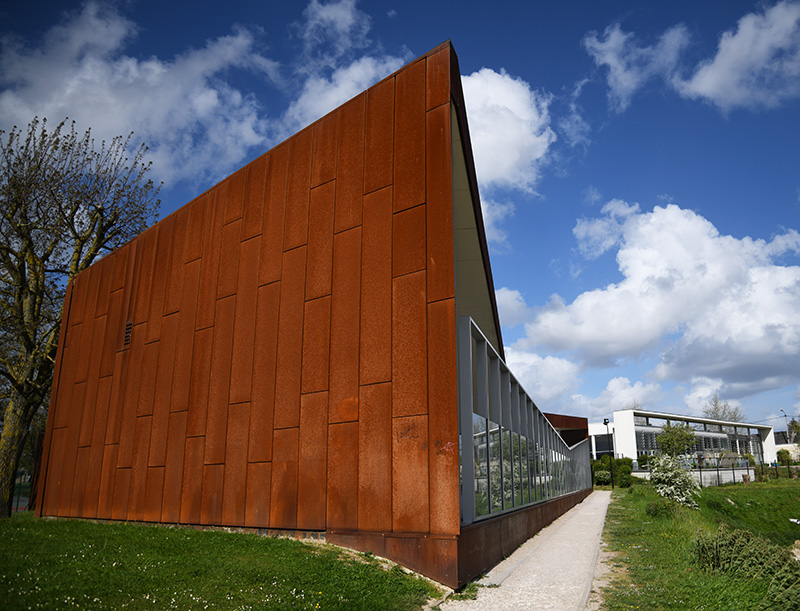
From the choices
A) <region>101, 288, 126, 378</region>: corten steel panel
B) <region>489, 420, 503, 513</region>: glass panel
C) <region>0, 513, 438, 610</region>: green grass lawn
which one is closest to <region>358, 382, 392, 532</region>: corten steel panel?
<region>0, 513, 438, 610</region>: green grass lawn

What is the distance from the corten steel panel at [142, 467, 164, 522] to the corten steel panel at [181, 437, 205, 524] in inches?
39.3

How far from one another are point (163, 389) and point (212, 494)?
3396 mm

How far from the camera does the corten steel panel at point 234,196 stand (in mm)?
13719

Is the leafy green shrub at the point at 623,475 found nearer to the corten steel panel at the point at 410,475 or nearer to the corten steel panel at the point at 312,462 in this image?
the corten steel panel at the point at 312,462

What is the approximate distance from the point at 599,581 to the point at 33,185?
70.0 ft

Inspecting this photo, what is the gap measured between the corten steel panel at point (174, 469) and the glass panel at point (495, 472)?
716cm

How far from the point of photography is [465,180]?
1234cm

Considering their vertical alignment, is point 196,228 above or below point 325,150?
below

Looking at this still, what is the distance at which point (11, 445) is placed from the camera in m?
19.3

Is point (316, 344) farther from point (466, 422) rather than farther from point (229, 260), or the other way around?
→ point (229, 260)

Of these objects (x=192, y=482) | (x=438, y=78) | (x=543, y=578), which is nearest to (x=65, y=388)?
(x=192, y=482)

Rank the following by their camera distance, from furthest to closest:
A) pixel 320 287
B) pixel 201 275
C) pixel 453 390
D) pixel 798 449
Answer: pixel 798 449 < pixel 201 275 < pixel 320 287 < pixel 453 390

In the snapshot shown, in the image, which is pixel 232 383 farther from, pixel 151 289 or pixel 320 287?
pixel 151 289

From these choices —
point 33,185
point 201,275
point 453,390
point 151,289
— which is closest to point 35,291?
point 33,185
